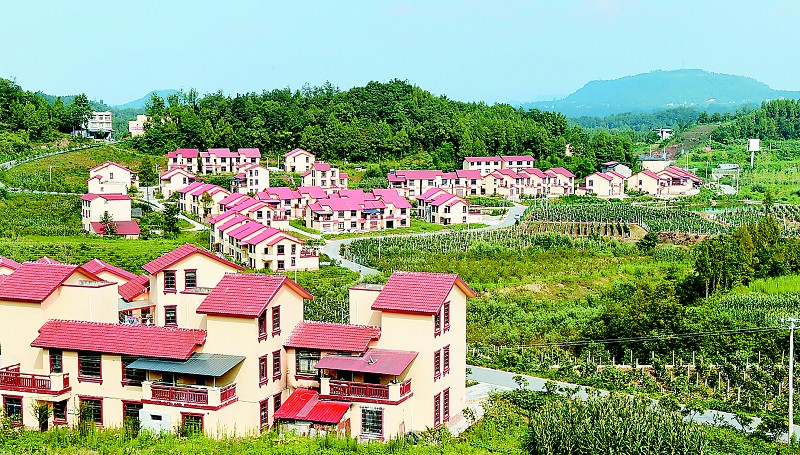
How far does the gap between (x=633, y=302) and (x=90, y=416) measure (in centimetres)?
1263

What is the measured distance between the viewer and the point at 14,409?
13.8 metres

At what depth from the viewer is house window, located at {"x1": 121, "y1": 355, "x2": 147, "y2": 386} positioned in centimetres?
1356

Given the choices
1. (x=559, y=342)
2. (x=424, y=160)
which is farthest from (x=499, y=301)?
(x=424, y=160)

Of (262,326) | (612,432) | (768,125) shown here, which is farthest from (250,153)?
(768,125)

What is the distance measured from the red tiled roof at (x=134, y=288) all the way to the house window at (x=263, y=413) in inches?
149

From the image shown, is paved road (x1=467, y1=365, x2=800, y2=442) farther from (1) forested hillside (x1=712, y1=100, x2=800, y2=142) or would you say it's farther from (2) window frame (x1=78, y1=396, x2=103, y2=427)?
(1) forested hillside (x1=712, y1=100, x2=800, y2=142)

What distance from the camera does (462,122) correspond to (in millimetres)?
59500

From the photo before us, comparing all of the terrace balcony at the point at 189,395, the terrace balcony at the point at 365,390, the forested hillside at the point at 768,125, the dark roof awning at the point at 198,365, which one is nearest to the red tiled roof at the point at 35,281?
the dark roof awning at the point at 198,365

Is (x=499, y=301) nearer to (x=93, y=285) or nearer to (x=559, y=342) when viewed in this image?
(x=559, y=342)

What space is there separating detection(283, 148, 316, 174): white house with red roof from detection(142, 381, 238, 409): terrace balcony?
38.7 meters

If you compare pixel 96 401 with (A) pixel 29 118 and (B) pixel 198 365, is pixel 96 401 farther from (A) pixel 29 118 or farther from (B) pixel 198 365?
(A) pixel 29 118

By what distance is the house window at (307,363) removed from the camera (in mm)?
14164

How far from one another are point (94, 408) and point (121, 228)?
23512mm

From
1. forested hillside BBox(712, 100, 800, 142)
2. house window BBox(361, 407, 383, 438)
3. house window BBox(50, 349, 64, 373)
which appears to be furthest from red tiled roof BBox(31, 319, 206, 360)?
forested hillside BBox(712, 100, 800, 142)
